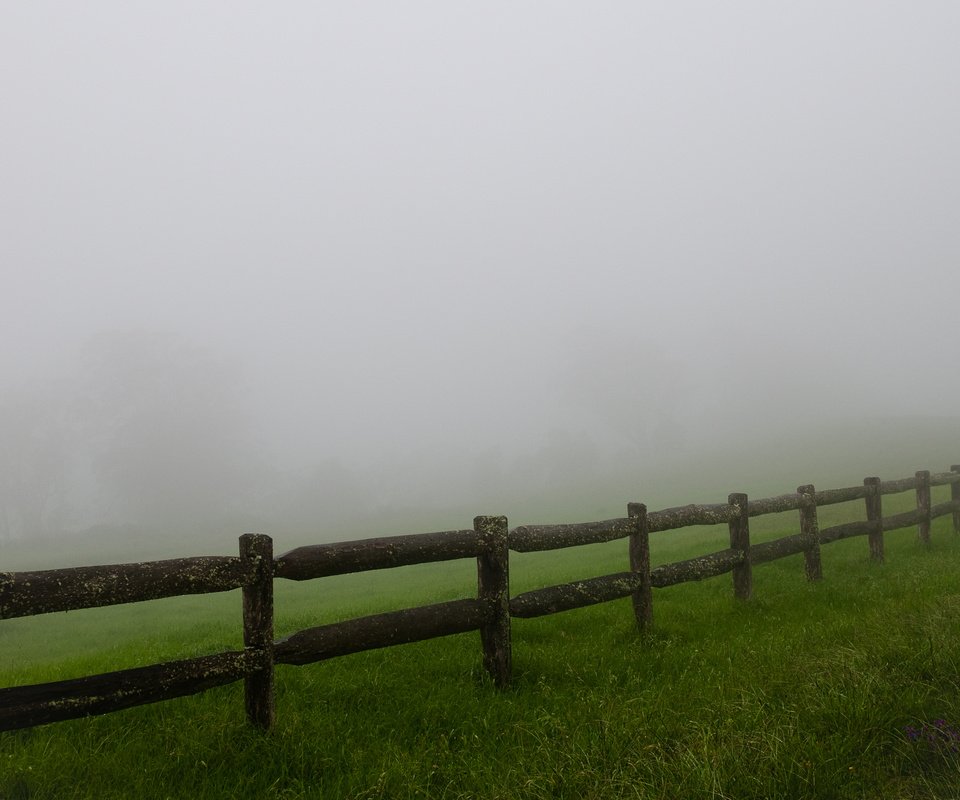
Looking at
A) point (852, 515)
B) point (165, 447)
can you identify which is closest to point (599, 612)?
point (852, 515)

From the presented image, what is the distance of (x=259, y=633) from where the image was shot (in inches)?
166

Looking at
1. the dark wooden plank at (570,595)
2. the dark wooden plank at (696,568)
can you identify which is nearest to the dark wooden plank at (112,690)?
the dark wooden plank at (570,595)

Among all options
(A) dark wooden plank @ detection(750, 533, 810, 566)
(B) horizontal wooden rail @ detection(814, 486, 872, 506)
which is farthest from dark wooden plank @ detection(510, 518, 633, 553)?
(B) horizontal wooden rail @ detection(814, 486, 872, 506)

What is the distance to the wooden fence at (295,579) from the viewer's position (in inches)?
136

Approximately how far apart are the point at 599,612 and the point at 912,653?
13.2 ft

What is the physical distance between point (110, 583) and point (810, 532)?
31.3ft

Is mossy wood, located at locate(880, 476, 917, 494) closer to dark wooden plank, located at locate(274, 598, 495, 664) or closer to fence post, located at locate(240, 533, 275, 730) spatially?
dark wooden plank, located at locate(274, 598, 495, 664)

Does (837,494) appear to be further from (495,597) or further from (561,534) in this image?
(495,597)

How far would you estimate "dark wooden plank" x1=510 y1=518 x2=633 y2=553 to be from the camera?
5.75 metres

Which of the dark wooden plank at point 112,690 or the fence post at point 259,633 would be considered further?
the fence post at point 259,633

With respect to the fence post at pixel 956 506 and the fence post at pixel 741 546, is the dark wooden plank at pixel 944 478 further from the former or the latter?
the fence post at pixel 741 546

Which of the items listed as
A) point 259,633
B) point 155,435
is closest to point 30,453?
point 155,435

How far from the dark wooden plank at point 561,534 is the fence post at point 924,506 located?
8.90 m

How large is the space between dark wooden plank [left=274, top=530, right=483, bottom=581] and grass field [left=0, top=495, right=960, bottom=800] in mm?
1092
